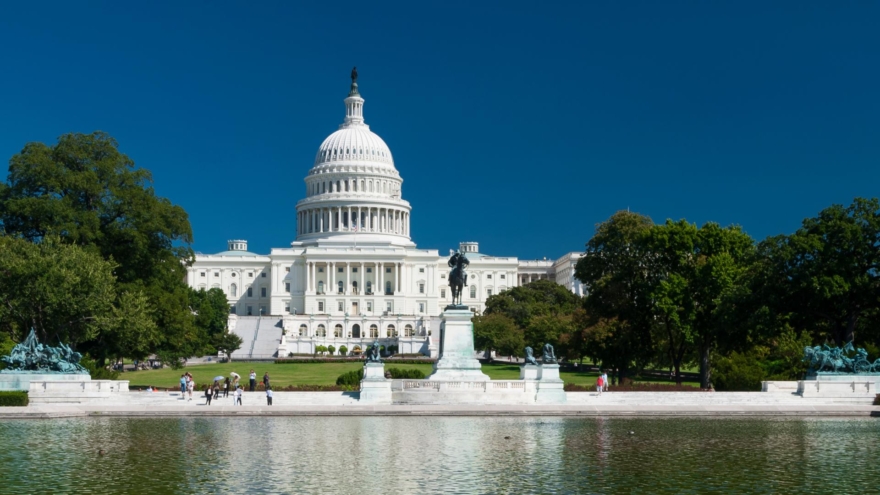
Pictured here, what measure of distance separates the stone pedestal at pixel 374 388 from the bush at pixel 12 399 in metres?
11.4

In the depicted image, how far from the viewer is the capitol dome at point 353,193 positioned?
157 meters

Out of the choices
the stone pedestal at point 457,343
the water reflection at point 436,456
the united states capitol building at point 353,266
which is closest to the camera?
the water reflection at point 436,456

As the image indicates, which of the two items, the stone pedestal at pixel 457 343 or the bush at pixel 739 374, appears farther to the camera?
the bush at pixel 739 374

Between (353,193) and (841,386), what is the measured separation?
398 feet

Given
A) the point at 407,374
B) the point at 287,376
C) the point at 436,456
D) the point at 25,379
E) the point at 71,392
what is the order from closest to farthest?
the point at 436,456, the point at 71,392, the point at 25,379, the point at 407,374, the point at 287,376

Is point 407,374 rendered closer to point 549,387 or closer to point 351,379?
point 351,379

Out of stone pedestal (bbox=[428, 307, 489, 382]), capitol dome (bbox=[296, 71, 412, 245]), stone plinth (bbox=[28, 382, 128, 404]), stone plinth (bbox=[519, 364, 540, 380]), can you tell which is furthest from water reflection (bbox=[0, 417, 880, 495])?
capitol dome (bbox=[296, 71, 412, 245])

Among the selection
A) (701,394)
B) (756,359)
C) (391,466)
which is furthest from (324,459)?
(756,359)

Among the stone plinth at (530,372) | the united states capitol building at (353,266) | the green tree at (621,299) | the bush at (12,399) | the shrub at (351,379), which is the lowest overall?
the bush at (12,399)

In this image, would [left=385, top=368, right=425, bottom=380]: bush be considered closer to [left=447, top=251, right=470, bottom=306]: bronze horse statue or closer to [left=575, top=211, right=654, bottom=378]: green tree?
[left=447, top=251, right=470, bottom=306]: bronze horse statue

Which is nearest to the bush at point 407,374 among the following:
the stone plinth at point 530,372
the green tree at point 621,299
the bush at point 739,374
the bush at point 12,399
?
the stone plinth at point 530,372

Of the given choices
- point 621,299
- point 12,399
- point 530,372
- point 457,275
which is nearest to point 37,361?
point 12,399

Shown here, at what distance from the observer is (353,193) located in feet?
511

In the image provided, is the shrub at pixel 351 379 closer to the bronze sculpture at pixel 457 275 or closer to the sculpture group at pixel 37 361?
the bronze sculpture at pixel 457 275
